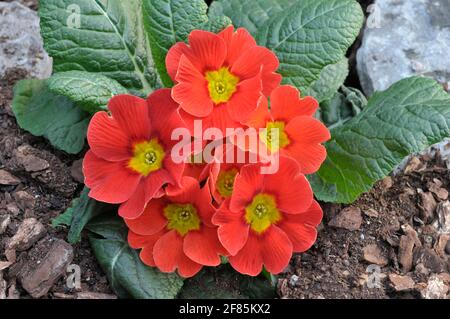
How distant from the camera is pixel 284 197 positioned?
8.20 ft

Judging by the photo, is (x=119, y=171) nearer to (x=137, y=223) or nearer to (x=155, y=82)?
(x=137, y=223)

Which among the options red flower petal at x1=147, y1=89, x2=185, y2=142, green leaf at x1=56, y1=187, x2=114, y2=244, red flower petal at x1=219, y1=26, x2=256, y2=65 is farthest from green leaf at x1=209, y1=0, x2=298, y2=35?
green leaf at x1=56, y1=187, x2=114, y2=244

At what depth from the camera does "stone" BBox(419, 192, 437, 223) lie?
2.94 m

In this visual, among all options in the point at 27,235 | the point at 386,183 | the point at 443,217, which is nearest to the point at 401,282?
the point at 443,217

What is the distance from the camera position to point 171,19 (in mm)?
2801

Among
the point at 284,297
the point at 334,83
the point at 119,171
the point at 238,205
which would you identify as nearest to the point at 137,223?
the point at 119,171

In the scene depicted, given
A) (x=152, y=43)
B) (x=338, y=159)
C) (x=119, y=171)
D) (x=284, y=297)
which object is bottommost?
(x=284, y=297)

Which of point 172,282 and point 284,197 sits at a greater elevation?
point 284,197

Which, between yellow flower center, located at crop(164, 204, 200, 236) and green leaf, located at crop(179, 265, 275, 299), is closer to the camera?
yellow flower center, located at crop(164, 204, 200, 236)

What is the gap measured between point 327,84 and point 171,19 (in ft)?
2.51

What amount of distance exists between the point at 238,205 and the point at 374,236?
71 centimetres

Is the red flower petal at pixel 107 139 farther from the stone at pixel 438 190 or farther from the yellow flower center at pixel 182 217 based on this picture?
the stone at pixel 438 190

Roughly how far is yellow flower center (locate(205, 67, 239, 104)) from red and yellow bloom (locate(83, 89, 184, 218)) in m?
0.17

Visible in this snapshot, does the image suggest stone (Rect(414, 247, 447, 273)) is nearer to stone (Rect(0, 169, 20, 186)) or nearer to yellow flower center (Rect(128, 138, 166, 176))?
yellow flower center (Rect(128, 138, 166, 176))
